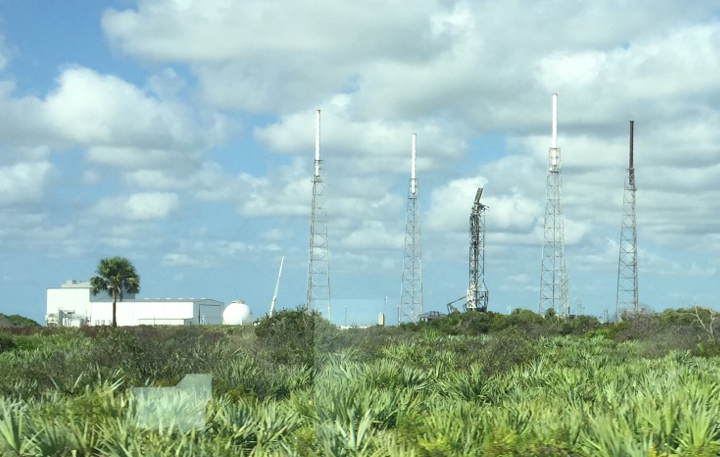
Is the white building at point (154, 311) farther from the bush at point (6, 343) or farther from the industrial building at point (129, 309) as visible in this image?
the bush at point (6, 343)

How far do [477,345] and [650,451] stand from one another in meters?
22.2

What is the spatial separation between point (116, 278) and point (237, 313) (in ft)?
32.1

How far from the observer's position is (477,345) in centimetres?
2919

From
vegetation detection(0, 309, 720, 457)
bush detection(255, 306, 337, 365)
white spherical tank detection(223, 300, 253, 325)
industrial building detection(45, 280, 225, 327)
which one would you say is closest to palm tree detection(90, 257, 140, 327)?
white spherical tank detection(223, 300, 253, 325)

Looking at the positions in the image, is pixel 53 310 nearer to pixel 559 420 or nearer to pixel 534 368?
pixel 534 368

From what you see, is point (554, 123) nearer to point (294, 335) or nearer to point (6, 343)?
point (294, 335)

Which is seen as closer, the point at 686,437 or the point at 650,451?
the point at 650,451

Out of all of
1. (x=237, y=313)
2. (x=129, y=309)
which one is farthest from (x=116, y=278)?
(x=129, y=309)


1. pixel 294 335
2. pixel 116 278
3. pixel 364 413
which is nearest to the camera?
pixel 364 413

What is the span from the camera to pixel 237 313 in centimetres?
7306

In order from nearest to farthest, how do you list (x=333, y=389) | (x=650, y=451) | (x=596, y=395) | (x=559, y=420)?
(x=650, y=451) < (x=559, y=420) < (x=333, y=389) < (x=596, y=395)

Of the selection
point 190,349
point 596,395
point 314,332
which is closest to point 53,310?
point 314,332

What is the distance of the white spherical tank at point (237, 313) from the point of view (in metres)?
72.6

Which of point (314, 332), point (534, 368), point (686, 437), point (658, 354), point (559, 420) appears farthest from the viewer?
point (658, 354)
